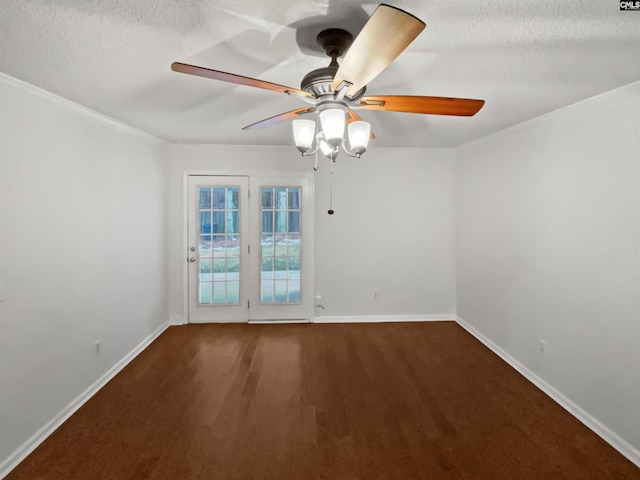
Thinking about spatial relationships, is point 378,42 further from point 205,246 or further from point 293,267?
point 205,246

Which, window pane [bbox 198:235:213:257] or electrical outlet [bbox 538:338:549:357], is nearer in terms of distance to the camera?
electrical outlet [bbox 538:338:549:357]

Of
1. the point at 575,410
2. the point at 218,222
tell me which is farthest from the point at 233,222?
the point at 575,410

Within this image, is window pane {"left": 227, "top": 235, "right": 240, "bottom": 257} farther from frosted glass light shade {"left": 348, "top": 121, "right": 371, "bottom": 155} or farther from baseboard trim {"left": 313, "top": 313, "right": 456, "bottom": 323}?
frosted glass light shade {"left": 348, "top": 121, "right": 371, "bottom": 155}

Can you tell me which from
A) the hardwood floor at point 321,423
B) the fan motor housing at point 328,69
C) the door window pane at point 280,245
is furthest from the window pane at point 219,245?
the fan motor housing at point 328,69

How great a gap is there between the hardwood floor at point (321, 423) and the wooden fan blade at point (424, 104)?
2044 mm

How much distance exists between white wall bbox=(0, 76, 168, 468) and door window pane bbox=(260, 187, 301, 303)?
1504mm

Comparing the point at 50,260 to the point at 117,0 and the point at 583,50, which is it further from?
the point at 583,50

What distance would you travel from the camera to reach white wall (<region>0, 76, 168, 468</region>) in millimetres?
2029

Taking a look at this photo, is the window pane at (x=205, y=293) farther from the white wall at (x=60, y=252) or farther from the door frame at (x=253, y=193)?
the white wall at (x=60, y=252)

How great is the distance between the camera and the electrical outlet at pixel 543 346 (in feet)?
9.40

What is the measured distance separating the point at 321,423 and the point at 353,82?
2235mm

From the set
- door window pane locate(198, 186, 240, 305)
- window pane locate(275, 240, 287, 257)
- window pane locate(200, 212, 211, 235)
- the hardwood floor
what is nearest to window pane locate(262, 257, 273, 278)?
window pane locate(275, 240, 287, 257)

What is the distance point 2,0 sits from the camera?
128 centimetres

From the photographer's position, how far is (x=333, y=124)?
154 centimetres
